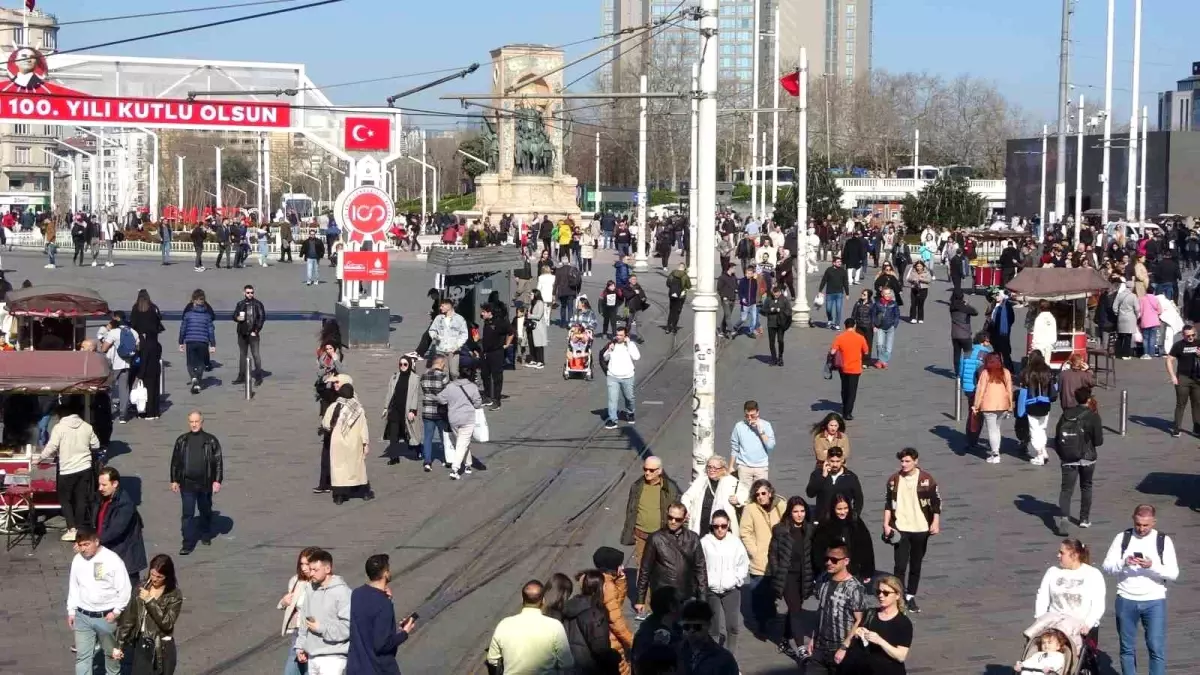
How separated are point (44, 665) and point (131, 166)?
8158 cm

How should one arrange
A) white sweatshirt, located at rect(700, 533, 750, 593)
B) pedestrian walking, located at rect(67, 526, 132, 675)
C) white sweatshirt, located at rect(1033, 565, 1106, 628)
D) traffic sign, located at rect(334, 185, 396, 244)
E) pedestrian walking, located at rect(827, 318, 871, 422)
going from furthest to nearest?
traffic sign, located at rect(334, 185, 396, 244)
pedestrian walking, located at rect(827, 318, 871, 422)
white sweatshirt, located at rect(700, 533, 750, 593)
pedestrian walking, located at rect(67, 526, 132, 675)
white sweatshirt, located at rect(1033, 565, 1106, 628)

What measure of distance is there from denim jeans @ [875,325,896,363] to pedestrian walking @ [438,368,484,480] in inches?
388

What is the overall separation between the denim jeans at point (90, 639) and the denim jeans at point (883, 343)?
1699 cm

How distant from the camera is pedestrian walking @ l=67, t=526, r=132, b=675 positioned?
9961mm

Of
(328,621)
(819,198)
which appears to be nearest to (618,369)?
(328,621)

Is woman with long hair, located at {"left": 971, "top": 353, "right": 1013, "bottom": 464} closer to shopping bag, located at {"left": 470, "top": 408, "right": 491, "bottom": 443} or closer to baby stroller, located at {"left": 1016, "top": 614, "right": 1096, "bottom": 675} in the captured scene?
shopping bag, located at {"left": 470, "top": 408, "right": 491, "bottom": 443}

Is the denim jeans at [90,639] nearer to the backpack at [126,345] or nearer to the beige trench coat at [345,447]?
the beige trench coat at [345,447]

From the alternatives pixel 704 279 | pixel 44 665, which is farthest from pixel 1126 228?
pixel 44 665

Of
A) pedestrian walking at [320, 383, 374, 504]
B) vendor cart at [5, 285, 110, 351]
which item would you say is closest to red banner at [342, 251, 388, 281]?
vendor cart at [5, 285, 110, 351]

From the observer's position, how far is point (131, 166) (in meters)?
88.4

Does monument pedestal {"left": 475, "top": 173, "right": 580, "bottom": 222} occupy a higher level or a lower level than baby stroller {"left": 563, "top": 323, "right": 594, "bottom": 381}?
higher

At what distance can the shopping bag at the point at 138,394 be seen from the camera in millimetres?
19938

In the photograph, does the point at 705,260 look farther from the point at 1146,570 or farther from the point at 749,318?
the point at 749,318

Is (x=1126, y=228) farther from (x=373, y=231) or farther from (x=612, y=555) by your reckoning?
(x=612, y=555)
